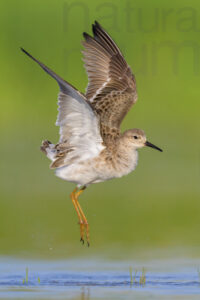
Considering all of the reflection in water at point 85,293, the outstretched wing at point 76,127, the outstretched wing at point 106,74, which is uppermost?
the outstretched wing at point 106,74

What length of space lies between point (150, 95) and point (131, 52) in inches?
42.2

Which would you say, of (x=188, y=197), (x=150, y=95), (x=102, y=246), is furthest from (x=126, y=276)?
(x=150, y=95)

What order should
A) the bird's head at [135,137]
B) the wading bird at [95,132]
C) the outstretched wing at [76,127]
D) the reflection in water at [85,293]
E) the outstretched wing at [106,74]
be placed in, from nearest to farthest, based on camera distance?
the reflection in water at [85,293]
the outstretched wing at [76,127]
the wading bird at [95,132]
the bird's head at [135,137]
the outstretched wing at [106,74]

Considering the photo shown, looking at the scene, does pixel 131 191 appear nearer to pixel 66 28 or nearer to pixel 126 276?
pixel 126 276

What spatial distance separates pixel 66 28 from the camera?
2117cm

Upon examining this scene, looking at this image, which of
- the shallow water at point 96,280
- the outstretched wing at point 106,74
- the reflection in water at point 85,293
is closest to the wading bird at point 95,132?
the outstretched wing at point 106,74

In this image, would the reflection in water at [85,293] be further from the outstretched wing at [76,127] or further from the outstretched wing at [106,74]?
the outstretched wing at [106,74]

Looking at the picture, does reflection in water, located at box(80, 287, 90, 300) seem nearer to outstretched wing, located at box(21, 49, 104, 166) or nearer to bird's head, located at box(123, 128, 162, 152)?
outstretched wing, located at box(21, 49, 104, 166)

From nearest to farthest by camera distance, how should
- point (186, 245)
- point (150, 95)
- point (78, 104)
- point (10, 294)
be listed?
point (10, 294)
point (78, 104)
point (186, 245)
point (150, 95)

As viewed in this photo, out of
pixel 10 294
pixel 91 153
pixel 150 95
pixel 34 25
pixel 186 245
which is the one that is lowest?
pixel 10 294

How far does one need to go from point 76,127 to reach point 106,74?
5.68 feet

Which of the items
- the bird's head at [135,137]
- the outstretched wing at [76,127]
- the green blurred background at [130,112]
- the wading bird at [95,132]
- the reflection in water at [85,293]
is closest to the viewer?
the reflection in water at [85,293]

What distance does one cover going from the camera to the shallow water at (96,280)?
9.95m

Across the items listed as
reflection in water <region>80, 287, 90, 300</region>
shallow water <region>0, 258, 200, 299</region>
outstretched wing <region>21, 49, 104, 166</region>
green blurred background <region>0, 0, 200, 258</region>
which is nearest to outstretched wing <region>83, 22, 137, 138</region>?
outstretched wing <region>21, 49, 104, 166</region>
